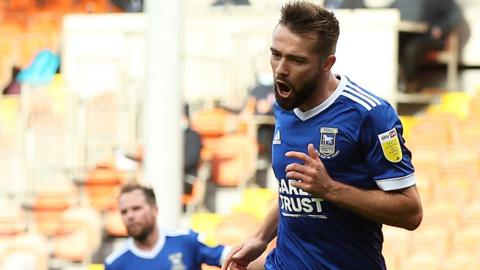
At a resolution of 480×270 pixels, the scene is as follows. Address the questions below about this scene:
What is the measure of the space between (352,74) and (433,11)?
1.07 meters

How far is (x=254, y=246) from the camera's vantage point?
4012 mm

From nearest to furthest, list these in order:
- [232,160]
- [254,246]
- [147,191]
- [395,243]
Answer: [254,246]
[147,191]
[395,243]
[232,160]

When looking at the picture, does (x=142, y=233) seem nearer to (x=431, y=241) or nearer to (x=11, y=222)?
(x=431, y=241)

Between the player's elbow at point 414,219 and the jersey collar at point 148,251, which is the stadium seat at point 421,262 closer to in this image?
the jersey collar at point 148,251

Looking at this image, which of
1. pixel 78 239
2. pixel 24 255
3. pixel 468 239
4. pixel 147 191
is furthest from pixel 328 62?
pixel 78 239

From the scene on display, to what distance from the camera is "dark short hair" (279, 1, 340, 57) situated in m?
3.54

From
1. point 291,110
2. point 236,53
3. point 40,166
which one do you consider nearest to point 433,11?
point 236,53

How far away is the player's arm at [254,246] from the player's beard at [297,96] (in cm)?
56

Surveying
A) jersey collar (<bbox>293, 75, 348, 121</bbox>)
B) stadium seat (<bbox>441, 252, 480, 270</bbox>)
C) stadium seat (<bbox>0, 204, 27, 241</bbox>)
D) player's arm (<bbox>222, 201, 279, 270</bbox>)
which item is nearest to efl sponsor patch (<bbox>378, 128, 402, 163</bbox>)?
jersey collar (<bbox>293, 75, 348, 121</bbox>)

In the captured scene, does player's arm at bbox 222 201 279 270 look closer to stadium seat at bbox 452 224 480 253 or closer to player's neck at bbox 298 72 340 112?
player's neck at bbox 298 72 340 112

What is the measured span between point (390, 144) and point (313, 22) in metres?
0.42

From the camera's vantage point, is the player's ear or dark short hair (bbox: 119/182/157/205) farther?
dark short hair (bbox: 119/182/157/205)

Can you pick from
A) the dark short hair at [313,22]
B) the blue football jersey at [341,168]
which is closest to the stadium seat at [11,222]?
the blue football jersey at [341,168]

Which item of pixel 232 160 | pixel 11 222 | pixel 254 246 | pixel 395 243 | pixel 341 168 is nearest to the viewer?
pixel 341 168
